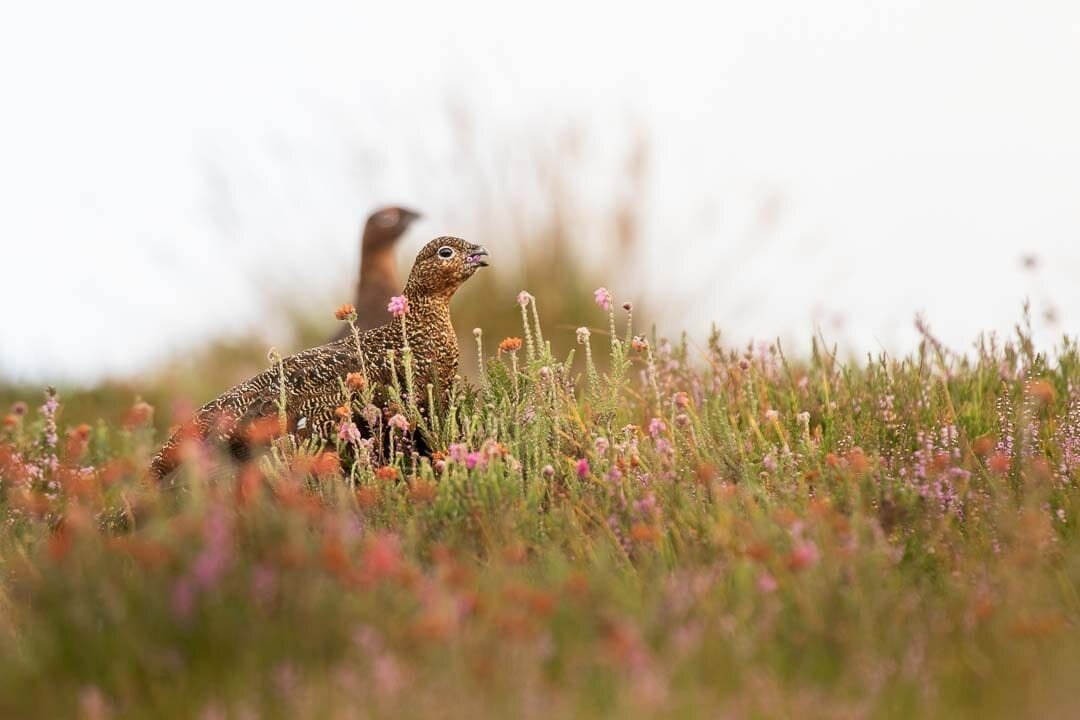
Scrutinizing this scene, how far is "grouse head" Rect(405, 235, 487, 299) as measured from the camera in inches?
198

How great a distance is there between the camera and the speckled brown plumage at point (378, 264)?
23.9 ft

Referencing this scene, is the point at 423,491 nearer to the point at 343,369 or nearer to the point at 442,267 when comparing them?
the point at 343,369

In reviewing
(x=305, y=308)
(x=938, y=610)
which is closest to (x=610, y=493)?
(x=938, y=610)

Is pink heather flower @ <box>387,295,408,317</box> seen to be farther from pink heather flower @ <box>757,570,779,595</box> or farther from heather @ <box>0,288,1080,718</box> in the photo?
pink heather flower @ <box>757,570,779,595</box>

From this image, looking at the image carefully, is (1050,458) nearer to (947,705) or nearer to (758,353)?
(758,353)

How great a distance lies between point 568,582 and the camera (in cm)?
283

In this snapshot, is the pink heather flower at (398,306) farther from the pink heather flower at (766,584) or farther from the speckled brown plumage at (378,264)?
the speckled brown plumage at (378,264)

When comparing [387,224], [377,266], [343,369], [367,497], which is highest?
[387,224]

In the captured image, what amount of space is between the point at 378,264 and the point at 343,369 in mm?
2899

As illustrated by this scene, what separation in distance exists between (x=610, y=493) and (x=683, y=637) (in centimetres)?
152

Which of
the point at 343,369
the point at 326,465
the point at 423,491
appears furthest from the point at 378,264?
the point at 423,491

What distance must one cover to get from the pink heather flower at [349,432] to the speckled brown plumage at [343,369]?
0.22 metres

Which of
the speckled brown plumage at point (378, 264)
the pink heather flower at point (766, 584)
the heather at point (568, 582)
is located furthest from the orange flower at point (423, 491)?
the speckled brown plumage at point (378, 264)

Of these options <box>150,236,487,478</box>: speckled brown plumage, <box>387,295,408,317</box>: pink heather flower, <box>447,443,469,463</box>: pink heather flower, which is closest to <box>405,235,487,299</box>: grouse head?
<box>150,236,487,478</box>: speckled brown plumage
